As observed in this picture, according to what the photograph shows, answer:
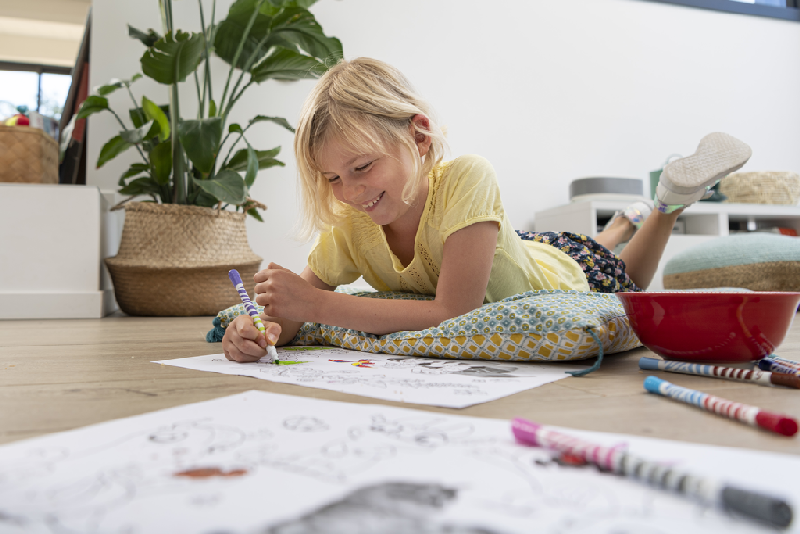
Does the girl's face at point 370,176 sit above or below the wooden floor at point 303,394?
above

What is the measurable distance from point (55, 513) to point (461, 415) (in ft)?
1.00

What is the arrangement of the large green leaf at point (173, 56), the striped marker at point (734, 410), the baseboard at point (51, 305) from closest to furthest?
the striped marker at point (734, 410) < the large green leaf at point (173, 56) < the baseboard at point (51, 305)

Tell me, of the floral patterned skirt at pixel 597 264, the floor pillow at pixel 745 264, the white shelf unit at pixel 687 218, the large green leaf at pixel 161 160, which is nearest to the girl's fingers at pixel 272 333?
the floral patterned skirt at pixel 597 264

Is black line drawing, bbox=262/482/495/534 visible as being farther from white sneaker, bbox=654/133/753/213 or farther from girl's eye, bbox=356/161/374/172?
white sneaker, bbox=654/133/753/213

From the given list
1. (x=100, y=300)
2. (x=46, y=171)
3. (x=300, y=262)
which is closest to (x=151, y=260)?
(x=100, y=300)

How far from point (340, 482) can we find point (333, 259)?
2.62ft

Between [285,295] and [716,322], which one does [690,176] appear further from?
[285,295]

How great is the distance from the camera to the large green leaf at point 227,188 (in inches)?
71.9

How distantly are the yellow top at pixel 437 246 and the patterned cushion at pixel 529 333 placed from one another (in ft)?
0.33

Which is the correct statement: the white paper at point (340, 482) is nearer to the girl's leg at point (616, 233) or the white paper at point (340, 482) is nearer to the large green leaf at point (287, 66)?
the girl's leg at point (616, 233)

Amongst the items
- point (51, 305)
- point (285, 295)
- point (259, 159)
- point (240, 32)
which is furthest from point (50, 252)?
point (285, 295)

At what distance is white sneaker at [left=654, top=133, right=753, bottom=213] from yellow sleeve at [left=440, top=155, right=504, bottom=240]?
1.72 feet

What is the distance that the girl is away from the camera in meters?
0.90

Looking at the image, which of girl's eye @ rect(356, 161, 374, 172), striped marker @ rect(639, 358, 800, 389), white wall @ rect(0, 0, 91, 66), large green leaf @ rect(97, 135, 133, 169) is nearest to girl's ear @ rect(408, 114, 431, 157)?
girl's eye @ rect(356, 161, 374, 172)
